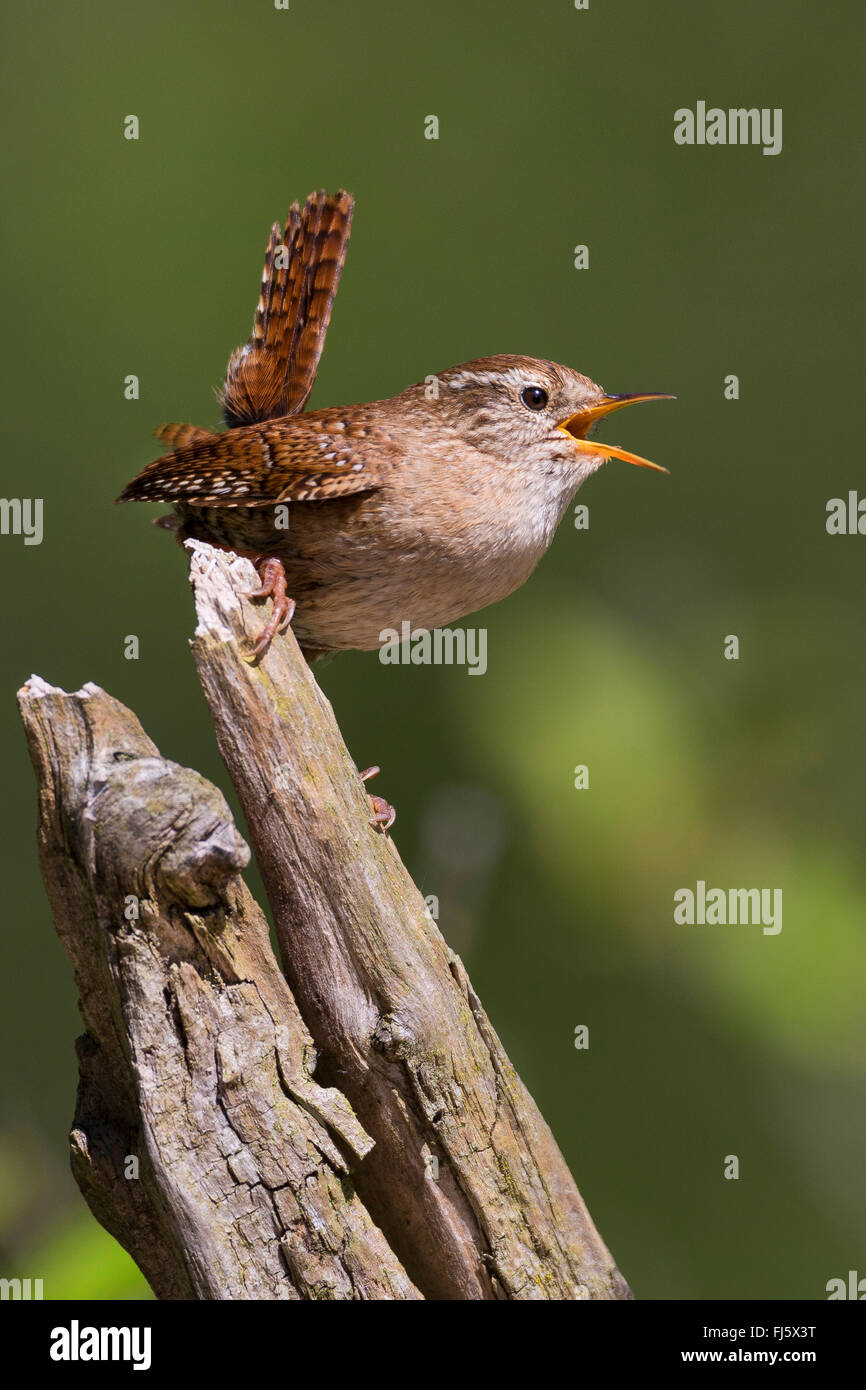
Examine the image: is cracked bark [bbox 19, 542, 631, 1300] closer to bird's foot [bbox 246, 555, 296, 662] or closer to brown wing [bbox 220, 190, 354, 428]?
bird's foot [bbox 246, 555, 296, 662]

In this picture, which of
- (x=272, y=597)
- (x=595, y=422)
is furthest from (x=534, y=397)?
(x=272, y=597)

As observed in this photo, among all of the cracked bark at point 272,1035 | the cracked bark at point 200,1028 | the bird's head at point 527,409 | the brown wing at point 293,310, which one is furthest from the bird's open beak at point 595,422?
the cracked bark at point 200,1028

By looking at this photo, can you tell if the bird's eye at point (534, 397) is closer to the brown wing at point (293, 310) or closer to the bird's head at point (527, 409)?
the bird's head at point (527, 409)

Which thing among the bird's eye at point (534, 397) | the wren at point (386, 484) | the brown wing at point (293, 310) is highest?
the brown wing at point (293, 310)

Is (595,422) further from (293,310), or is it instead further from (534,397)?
(293,310)

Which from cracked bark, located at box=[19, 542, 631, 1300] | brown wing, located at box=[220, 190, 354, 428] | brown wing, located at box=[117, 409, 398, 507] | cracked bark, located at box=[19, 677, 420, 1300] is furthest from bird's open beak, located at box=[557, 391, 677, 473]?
cracked bark, located at box=[19, 677, 420, 1300]

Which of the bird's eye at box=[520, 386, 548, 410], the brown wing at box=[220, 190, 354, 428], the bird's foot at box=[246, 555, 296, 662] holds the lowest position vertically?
the bird's foot at box=[246, 555, 296, 662]
